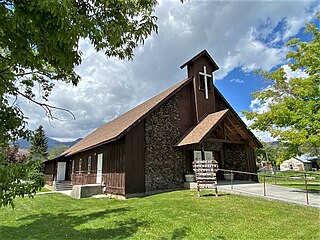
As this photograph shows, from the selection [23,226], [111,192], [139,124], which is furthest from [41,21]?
[111,192]

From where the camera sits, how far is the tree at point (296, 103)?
10.7 metres

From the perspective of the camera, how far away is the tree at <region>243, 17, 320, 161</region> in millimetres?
10734

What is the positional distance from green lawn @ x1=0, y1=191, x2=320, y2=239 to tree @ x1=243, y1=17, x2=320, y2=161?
3547 millimetres

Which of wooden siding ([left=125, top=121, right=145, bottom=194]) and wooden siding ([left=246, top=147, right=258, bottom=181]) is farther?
wooden siding ([left=246, top=147, right=258, bottom=181])

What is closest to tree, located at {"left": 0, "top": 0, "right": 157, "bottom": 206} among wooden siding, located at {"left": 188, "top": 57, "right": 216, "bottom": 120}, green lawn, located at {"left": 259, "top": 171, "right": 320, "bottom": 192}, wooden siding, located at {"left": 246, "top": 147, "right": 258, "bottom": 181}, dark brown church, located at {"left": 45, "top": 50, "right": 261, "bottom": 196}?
green lawn, located at {"left": 259, "top": 171, "right": 320, "bottom": 192}

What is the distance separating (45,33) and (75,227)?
20.4ft

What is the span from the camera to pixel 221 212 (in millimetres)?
7992

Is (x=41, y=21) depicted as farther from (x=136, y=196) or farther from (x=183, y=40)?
(x=136, y=196)

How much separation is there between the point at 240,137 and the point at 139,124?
7.60 meters

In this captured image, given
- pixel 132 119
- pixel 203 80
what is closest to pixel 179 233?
pixel 132 119

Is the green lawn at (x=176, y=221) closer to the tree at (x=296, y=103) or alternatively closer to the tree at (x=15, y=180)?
the tree at (x=296, y=103)

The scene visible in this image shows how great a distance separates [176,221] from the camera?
7.00 meters

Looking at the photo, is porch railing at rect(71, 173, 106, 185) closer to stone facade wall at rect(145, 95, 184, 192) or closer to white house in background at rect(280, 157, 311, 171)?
stone facade wall at rect(145, 95, 184, 192)

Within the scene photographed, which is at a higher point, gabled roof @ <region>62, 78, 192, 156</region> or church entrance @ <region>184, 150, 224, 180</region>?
gabled roof @ <region>62, 78, 192, 156</region>
